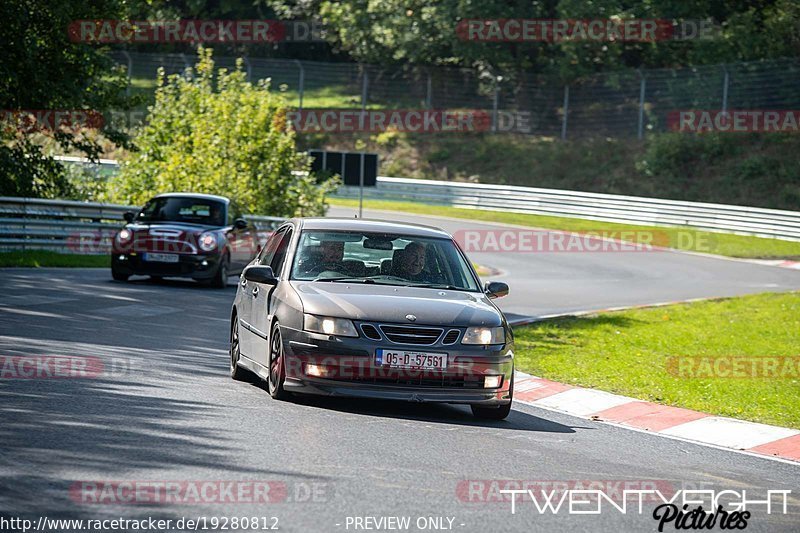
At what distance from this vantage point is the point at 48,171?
3022 cm

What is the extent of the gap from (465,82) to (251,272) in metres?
46.2

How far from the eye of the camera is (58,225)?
27250 millimetres

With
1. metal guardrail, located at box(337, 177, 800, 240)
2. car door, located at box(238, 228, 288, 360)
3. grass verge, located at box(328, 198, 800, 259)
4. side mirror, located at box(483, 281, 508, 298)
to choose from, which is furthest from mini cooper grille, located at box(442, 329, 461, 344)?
metal guardrail, located at box(337, 177, 800, 240)

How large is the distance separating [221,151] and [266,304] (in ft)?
75.8

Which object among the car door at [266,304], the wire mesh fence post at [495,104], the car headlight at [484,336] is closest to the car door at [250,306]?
the car door at [266,304]

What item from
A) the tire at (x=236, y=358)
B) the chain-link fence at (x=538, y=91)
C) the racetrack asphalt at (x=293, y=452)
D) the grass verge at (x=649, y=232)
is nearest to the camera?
the racetrack asphalt at (x=293, y=452)

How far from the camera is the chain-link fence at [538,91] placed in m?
48.4

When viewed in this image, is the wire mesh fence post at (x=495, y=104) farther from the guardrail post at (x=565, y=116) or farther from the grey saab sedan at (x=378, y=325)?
the grey saab sedan at (x=378, y=325)

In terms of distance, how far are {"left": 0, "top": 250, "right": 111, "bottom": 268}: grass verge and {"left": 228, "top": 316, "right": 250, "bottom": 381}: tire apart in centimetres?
1235

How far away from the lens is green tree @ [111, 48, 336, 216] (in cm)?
3322

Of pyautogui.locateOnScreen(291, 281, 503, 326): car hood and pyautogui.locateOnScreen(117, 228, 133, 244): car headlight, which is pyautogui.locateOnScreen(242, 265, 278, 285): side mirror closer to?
pyautogui.locateOnScreen(291, 281, 503, 326): car hood

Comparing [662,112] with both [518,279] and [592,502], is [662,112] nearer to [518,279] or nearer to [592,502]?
[518,279]

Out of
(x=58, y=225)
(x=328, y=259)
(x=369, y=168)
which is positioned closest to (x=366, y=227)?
(x=328, y=259)

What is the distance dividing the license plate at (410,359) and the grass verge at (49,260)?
15.1 meters
